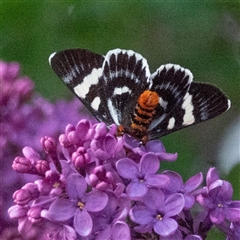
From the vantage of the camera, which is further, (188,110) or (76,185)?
(188,110)

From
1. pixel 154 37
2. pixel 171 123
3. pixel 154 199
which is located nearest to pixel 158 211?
pixel 154 199

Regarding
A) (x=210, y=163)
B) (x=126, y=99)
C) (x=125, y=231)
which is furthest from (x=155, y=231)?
(x=210, y=163)

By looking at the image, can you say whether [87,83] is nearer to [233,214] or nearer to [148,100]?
[148,100]

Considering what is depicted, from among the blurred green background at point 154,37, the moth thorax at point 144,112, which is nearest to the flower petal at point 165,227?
the moth thorax at point 144,112

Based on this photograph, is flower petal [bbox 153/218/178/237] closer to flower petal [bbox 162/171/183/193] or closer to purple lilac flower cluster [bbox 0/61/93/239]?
flower petal [bbox 162/171/183/193]

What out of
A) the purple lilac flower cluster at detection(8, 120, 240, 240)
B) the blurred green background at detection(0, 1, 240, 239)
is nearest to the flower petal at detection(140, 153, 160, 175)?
the purple lilac flower cluster at detection(8, 120, 240, 240)

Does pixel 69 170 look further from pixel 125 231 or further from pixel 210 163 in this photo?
pixel 210 163
